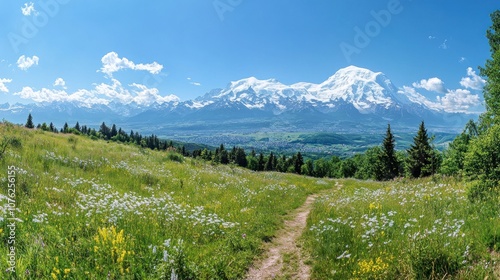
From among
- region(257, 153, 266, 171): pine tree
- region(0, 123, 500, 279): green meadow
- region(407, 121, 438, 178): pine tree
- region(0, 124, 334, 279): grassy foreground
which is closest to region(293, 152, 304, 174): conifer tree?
region(257, 153, 266, 171): pine tree

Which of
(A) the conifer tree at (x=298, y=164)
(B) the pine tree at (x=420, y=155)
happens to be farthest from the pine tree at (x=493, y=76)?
(A) the conifer tree at (x=298, y=164)

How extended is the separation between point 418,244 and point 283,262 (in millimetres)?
3183

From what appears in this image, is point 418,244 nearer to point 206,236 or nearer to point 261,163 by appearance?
point 206,236

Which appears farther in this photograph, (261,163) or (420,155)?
(261,163)

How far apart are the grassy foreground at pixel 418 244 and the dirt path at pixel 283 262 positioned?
14.8 inches

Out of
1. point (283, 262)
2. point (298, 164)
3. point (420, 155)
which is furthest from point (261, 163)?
point (283, 262)

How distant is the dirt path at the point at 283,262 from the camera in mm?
6414

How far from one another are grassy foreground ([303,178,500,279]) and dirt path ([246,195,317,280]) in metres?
0.38

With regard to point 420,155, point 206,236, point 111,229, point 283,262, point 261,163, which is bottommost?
point 261,163

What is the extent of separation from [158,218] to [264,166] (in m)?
121

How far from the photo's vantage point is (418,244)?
5.53 m

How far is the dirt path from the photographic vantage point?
6414mm

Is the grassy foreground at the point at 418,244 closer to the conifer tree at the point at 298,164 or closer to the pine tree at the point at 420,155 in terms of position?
the pine tree at the point at 420,155

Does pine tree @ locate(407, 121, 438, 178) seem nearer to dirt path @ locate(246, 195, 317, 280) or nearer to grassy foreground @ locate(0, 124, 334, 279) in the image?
grassy foreground @ locate(0, 124, 334, 279)
